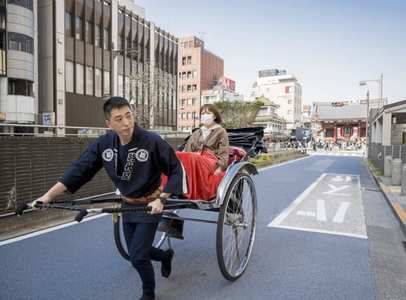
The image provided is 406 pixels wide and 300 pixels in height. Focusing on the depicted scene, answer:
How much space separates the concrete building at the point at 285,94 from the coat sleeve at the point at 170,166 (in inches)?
3750

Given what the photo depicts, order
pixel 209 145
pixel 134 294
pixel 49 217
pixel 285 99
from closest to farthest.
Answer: pixel 134 294 < pixel 209 145 < pixel 49 217 < pixel 285 99

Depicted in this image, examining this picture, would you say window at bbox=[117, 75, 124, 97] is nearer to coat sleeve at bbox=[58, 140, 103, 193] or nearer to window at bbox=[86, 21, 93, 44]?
window at bbox=[86, 21, 93, 44]

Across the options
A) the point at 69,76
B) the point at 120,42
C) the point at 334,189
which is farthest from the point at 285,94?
the point at 334,189

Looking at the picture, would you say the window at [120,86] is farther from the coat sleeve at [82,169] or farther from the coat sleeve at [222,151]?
the coat sleeve at [82,169]

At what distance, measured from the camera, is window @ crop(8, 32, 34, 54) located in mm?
20109

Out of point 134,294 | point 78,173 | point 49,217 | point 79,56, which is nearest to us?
point 78,173

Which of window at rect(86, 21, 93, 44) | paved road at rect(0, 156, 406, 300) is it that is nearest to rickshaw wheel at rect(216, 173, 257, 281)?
paved road at rect(0, 156, 406, 300)

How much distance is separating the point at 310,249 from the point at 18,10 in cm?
2245

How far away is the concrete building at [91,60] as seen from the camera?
22703 millimetres

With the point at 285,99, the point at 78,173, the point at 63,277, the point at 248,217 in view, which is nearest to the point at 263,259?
the point at 248,217

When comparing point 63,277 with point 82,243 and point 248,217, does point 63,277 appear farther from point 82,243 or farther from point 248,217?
point 248,217

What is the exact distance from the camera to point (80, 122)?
24828 mm

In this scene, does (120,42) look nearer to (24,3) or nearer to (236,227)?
(24,3)

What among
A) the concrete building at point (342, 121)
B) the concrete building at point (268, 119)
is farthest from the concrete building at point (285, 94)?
the concrete building at point (342, 121)
